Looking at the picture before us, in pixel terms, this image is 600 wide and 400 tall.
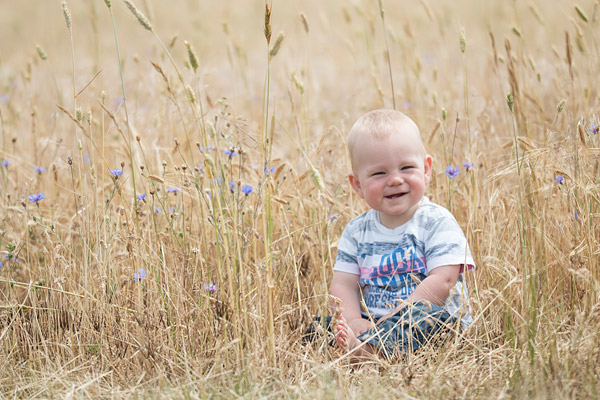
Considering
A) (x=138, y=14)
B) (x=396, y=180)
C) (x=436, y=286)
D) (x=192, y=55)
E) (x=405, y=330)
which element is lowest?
(x=405, y=330)

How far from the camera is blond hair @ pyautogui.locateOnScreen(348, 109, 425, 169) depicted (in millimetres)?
2100

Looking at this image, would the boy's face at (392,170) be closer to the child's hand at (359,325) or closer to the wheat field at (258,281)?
the wheat field at (258,281)

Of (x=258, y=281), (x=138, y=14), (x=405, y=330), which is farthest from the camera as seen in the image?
(x=405, y=330)

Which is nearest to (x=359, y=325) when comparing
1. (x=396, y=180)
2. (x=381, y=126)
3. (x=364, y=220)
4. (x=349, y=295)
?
(x=349, y=295)

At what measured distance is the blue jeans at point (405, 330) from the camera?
198 centimetres

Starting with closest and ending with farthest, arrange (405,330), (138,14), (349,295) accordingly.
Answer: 1. (138,14)
2. (405,330)
3. (349,295)

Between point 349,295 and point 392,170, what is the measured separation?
48cm

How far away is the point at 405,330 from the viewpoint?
2.05m

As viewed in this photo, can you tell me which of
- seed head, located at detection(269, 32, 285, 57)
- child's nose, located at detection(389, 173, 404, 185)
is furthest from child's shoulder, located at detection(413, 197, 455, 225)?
seed head, located at detection(269, 32, 285, 57)

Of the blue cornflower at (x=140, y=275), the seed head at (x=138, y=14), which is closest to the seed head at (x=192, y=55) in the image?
the seed head at (x=138, y=14)

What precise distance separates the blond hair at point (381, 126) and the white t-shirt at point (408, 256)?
0.29 m

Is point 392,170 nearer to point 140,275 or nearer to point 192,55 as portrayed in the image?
point 192,55

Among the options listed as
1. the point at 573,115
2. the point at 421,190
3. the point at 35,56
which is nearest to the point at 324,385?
the point at 421,190

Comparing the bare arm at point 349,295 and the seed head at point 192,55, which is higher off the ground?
the seed head at point 192,55
